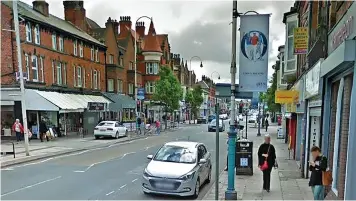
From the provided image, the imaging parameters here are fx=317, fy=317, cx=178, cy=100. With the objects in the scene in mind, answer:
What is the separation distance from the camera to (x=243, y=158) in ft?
40.0

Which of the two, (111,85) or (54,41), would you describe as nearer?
(54,41)

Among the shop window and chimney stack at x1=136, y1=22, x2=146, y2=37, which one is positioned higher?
chimney stack at x1=136, y1=22, x2=146, y2=37

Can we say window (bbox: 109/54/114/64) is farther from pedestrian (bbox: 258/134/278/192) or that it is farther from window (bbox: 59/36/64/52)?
pedestrian (bbox: 258/134/278/192)

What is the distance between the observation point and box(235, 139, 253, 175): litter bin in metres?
12.1

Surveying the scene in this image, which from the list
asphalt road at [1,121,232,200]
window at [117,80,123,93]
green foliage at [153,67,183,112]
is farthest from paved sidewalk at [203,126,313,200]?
window at [117,80,123,93]

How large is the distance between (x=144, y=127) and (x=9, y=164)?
21241mm

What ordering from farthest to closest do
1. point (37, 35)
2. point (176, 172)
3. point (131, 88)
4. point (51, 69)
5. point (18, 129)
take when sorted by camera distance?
point (131, 88) < point (51, 69) < point (37, 35) < point (18, 129) < point (176, 172)

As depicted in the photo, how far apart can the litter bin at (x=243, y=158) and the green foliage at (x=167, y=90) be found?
29.5m

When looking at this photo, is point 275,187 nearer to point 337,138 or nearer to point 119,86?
point 337,138

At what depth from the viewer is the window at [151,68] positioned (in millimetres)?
50812

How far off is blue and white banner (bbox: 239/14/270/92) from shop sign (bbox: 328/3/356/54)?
5.27ft

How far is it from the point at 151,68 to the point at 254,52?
43449 millimetres

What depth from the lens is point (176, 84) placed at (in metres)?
43.6

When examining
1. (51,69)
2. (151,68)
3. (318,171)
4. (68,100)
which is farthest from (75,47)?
(318,171)
